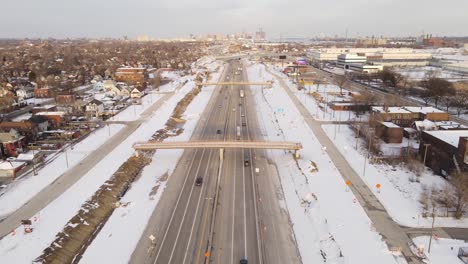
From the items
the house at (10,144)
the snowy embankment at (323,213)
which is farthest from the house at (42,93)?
the snowy embankment at (323,213)

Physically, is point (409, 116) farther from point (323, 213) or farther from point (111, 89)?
point (111, 89)

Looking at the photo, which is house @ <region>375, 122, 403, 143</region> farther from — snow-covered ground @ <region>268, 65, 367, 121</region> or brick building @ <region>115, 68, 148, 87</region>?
brick building @ <region>115, 68, 148, 87</region>

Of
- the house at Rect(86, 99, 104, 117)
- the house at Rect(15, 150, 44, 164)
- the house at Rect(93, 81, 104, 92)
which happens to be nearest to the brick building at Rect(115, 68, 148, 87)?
the house at Rect(93, 81, 104, 92)

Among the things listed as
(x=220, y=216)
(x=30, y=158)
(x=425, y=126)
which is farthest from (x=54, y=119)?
(x=425, y=126)

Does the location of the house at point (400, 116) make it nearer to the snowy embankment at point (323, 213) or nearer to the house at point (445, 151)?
the snowy embankment at point (323, 213)

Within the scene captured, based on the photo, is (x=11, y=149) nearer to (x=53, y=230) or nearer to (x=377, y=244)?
(x=53, y=230)
